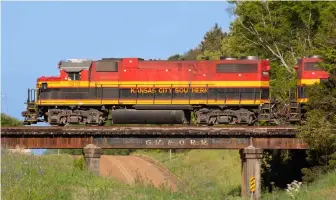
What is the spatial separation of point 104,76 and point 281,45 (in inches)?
847

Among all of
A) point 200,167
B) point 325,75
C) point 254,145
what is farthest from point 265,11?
point 254,145

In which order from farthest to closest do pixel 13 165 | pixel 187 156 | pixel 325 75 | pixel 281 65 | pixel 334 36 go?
pixel 187 156 → pixel 281 65 → pixel 325 75 → pixel 334 36 → pixel 13 165

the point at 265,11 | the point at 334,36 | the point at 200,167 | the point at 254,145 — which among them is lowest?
the point at 200,167

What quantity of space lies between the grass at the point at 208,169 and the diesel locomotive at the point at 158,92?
5118 millimetres

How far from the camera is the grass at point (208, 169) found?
45184 mm

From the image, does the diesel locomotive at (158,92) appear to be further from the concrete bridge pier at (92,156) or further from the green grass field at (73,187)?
the green grass field at (73,187)

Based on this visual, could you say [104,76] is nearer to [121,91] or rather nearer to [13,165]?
[121,91]

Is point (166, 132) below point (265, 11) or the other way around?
below

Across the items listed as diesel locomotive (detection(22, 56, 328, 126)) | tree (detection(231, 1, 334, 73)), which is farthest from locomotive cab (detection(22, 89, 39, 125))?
tree (detection(231, 1, 334, 73))

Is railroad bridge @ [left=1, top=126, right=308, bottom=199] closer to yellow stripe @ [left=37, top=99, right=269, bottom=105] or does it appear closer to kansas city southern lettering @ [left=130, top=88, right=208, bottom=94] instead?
yellow stripe @ [left=37, top=99, right=269, bottom=105]

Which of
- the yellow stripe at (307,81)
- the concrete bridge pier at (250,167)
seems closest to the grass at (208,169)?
the concrete bridge pier at (250,167)

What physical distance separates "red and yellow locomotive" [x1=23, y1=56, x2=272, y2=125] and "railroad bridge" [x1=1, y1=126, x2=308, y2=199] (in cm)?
279

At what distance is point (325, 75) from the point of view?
37531 millimetres

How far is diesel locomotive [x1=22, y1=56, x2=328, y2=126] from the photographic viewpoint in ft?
123
